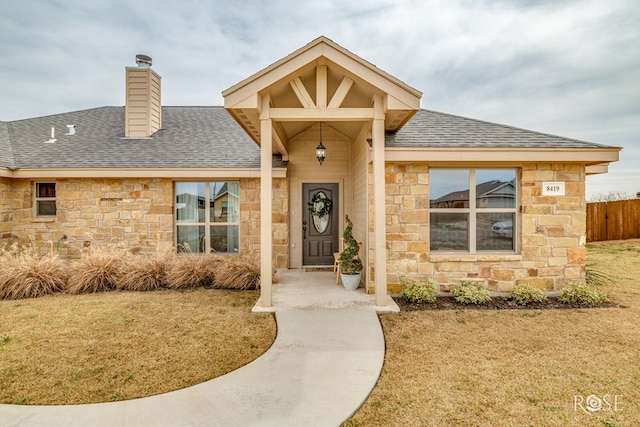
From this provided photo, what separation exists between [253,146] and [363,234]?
14.0 feet

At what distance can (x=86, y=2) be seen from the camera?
7844 mm

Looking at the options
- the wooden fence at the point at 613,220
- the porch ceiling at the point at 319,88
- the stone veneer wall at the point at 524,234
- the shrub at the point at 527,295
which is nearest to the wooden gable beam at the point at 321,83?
the porch ceiling at the point at 319,88

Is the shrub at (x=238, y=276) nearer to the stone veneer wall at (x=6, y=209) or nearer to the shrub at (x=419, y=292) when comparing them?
the shrub at (x=419, y=292)

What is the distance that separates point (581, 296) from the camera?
5.07 m

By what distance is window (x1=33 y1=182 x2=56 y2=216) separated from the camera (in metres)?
7.78

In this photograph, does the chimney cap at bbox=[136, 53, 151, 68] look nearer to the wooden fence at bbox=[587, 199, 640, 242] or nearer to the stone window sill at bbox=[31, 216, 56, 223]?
the stone window sill at bbox=[31, 216, 56, 223]

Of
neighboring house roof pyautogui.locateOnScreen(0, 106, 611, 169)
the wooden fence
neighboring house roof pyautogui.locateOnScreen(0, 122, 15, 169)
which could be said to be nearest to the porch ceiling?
neighboring house roof pyautogui.locateOnScreen(0, 106, 611, 169)

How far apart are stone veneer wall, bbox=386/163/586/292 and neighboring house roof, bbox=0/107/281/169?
3767mm

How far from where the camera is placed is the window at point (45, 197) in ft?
25.5

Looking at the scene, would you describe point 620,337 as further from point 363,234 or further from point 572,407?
point 363,234

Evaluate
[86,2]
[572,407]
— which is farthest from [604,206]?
[86,2]

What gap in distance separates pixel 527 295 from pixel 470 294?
0.94 metres

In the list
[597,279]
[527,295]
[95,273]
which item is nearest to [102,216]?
[95,273]

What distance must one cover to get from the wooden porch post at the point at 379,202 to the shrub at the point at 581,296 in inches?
122
